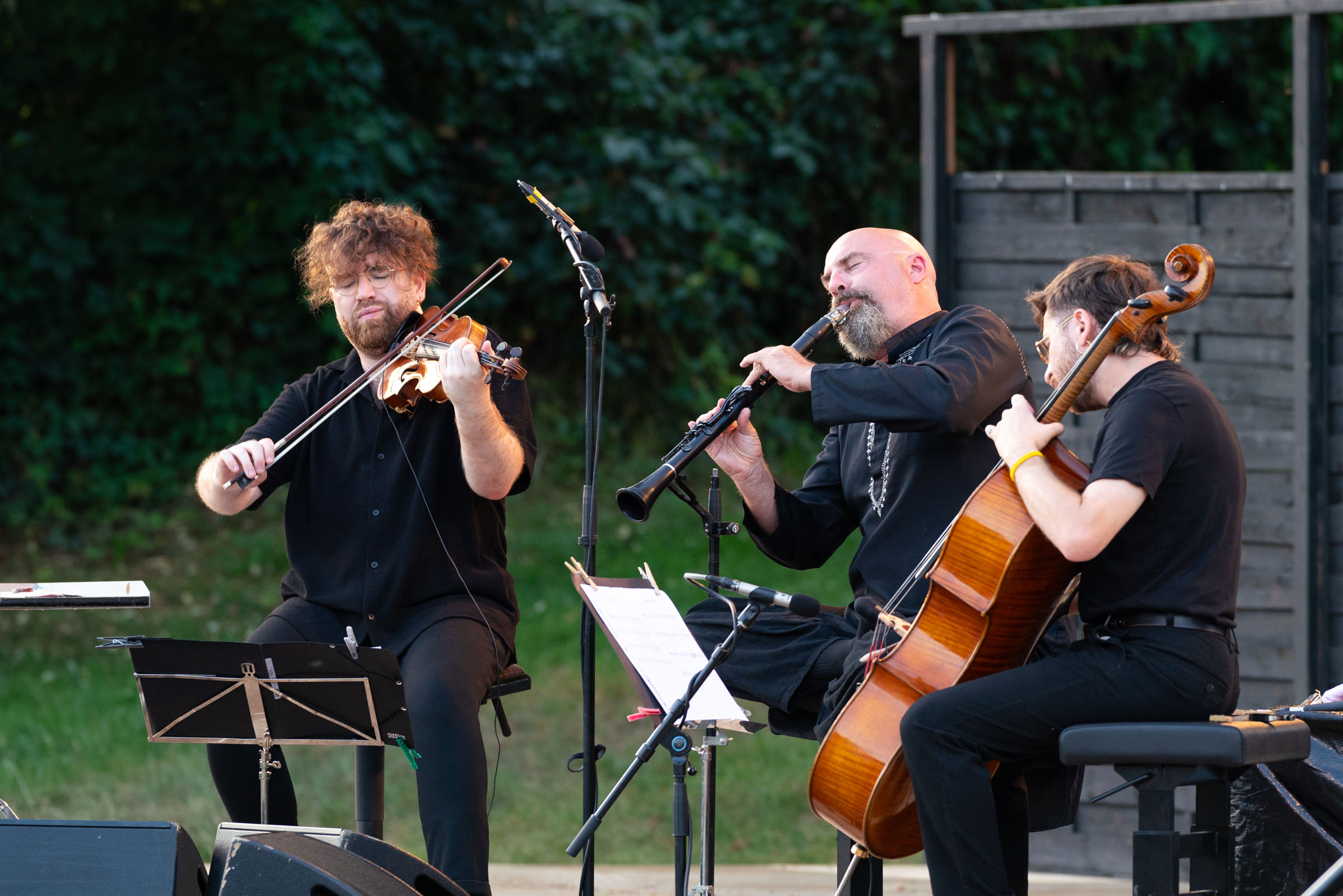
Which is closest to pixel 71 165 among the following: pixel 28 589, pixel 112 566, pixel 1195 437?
pixel 112 566

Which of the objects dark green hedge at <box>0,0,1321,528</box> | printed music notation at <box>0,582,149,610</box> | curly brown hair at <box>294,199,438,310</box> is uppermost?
dark green hedge at <box>0,0,1321,528</box>

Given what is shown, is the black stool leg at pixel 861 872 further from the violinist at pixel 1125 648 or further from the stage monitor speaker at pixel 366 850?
the stage monitor speaker at pixel 366 850

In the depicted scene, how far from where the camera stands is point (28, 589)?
3.17 meters

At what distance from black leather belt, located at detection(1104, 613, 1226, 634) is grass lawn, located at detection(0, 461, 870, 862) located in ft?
8.15

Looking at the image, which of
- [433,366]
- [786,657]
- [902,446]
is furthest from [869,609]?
[433,366]

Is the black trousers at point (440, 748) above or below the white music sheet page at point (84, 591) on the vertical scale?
below

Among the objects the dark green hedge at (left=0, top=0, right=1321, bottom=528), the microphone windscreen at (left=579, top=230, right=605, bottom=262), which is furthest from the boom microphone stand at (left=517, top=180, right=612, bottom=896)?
the dark green hedge at (left=0, top=0, right=1321, bottom=528)

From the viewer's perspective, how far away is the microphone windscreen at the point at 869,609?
131 inches

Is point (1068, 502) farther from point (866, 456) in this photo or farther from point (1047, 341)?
point (866, 456)

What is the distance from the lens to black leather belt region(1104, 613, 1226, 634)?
112 inches

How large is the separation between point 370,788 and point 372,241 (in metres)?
1.26

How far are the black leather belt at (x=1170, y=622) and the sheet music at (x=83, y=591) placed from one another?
6.14ft

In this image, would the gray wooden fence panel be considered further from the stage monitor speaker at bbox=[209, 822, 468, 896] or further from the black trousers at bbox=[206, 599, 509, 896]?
the stage monitor speaker at bbox=[209, 822, 468, 896]

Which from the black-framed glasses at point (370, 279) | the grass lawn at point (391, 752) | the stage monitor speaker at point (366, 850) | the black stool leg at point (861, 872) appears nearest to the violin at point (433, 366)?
the black-framed glasses at point (370, 279)
